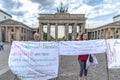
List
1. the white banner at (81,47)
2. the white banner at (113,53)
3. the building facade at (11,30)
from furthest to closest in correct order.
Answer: the building facade at (11,30)
the white banner at (113,53)
the white banner at (81,47)

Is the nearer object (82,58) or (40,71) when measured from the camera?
(40,71)

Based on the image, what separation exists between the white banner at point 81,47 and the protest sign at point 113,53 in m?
0.23

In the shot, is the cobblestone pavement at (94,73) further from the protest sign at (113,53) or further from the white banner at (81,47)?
the white banner at (81,47)

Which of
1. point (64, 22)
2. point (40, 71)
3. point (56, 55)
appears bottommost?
point (40, 71)

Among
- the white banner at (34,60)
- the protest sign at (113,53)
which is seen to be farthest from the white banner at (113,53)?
the white banner at (34,60)

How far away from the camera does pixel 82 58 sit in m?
9.33

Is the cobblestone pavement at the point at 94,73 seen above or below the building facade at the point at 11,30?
below

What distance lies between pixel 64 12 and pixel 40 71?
109m

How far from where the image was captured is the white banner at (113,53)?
9445mm

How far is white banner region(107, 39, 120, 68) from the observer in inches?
372

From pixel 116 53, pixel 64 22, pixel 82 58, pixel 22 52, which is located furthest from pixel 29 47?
pixel 64 22

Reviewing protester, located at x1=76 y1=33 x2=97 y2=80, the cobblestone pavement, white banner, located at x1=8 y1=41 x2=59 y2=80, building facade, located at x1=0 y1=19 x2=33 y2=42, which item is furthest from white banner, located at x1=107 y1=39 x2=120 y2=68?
building facade, located at x1=0 y1=19 x2=33 y2=42

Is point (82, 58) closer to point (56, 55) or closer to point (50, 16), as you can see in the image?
point (56, 55)

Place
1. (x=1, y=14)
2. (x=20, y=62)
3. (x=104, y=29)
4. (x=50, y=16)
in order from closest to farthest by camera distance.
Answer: (x=20, y=62), (x=50, y=16), (x=104, y=29), (x=1, y=14)
